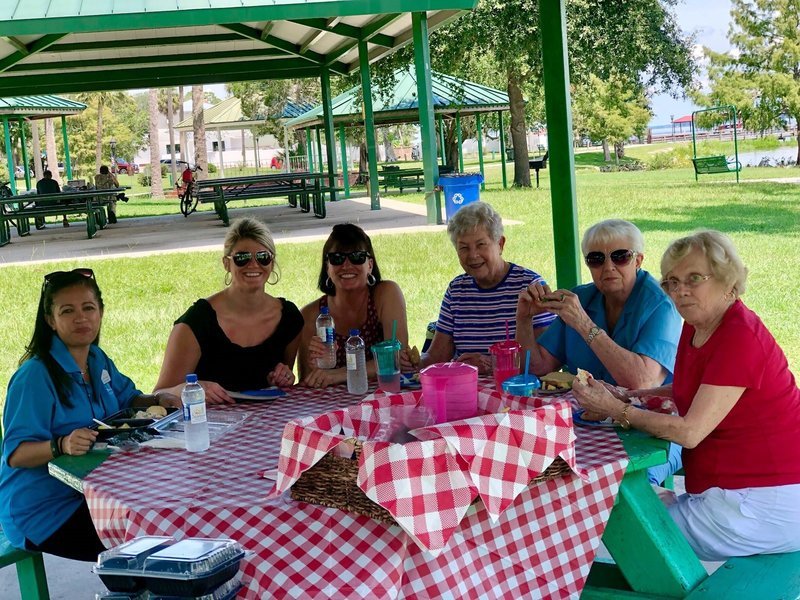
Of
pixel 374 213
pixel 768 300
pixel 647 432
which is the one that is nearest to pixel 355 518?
pixel 647 432

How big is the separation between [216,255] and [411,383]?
33.7 ft

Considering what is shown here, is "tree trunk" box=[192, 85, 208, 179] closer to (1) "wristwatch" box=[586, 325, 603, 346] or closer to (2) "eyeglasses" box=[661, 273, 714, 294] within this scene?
(1) "wristwatch" box=[586, 325, 603, 346]

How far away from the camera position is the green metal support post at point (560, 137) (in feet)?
14.9

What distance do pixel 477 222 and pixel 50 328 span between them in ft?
5.82

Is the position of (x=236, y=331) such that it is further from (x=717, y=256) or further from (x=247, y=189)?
(x=247, y=189)

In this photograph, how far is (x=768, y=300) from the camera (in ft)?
31.4

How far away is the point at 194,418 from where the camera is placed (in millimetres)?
2775

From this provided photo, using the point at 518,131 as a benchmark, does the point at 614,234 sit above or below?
below

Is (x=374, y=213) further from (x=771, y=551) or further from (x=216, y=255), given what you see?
(x=771, y=551)

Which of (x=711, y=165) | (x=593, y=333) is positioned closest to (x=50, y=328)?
(x=593, y=333)

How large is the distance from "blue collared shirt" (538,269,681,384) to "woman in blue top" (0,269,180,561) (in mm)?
1726

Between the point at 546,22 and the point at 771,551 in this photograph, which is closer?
the point at 771,551

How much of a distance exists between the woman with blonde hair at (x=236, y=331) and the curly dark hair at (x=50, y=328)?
49 centimetres

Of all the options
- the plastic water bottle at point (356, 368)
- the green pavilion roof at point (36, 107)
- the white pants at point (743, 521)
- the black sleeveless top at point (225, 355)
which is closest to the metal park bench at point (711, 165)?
the green pavilion roof at point (36, 107)
